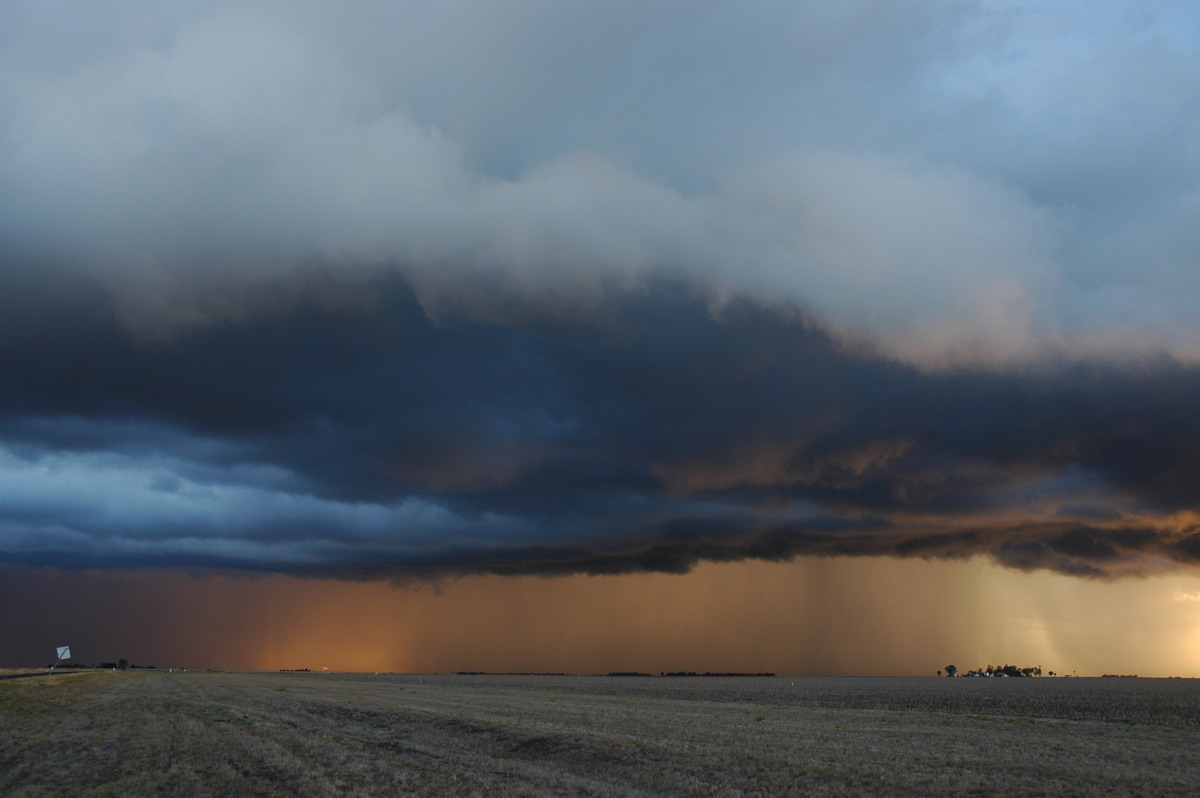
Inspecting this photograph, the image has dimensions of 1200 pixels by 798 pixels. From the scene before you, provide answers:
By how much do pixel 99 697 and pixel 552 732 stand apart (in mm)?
57527

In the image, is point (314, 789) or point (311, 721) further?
point (311, 721)

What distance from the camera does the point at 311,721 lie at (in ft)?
150

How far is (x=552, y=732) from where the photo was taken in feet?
123

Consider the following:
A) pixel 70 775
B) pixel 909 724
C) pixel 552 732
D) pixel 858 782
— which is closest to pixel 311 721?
pixel 552 732

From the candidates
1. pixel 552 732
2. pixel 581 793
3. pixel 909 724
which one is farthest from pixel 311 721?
pixel 909 724

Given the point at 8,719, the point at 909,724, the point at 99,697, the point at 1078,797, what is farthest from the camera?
the point at 99,697

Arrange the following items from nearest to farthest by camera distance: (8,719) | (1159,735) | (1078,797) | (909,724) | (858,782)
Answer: (1078,797) → (858,782) → (1159,735) → (8,719) → (909,724)

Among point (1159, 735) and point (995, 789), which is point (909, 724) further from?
point (995, 789)

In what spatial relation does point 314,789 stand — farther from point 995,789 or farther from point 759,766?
point 995,789

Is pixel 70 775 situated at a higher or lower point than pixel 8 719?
higher

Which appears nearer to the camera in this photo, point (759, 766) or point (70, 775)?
point (70, 775)

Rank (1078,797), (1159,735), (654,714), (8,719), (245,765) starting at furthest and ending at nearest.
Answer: (654,714), (8,719), (1159,735), (245,765), (1078,797)

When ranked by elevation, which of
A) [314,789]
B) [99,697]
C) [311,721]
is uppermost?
[314,789]

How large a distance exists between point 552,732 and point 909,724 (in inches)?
990
